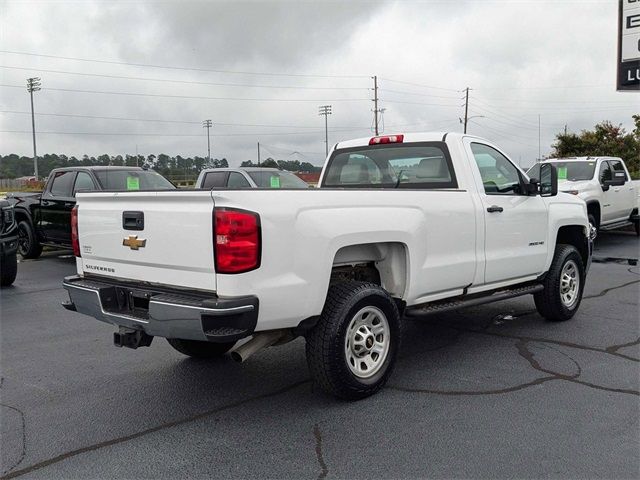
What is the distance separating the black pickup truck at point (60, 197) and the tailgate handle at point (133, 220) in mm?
6601

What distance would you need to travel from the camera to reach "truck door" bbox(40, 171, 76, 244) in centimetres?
1092

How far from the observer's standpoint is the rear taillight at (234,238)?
11.4 feet

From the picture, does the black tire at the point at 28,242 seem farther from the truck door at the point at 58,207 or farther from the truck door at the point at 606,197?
the truck door at the point at 606,197

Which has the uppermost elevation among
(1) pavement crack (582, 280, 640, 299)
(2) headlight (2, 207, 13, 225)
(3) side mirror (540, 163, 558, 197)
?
(3) side mirror (540, 163, 558, 197)

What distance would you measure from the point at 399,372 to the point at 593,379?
150 cm

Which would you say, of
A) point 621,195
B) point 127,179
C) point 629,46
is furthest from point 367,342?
point 621,195

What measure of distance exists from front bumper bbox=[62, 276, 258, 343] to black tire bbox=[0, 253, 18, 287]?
5.57 meters

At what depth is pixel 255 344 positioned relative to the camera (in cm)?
390

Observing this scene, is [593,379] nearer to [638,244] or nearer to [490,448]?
[490,448]

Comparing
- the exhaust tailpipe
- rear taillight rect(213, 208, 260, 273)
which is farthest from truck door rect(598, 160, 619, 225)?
rear taillight rect(213, 208, 260, 273)

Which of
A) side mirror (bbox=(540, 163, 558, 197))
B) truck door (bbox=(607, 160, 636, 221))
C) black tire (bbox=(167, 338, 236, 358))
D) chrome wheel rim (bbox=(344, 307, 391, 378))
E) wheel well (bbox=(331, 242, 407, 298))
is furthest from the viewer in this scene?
truck door (bbox=(607, 160, 636, 221))

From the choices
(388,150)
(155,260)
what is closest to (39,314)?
(155,260)

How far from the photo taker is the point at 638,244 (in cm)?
1397

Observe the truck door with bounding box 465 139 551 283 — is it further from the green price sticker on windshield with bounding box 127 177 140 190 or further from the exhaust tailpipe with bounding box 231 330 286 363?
the green price sticker on windshield with bounding box 127 177 140 190
